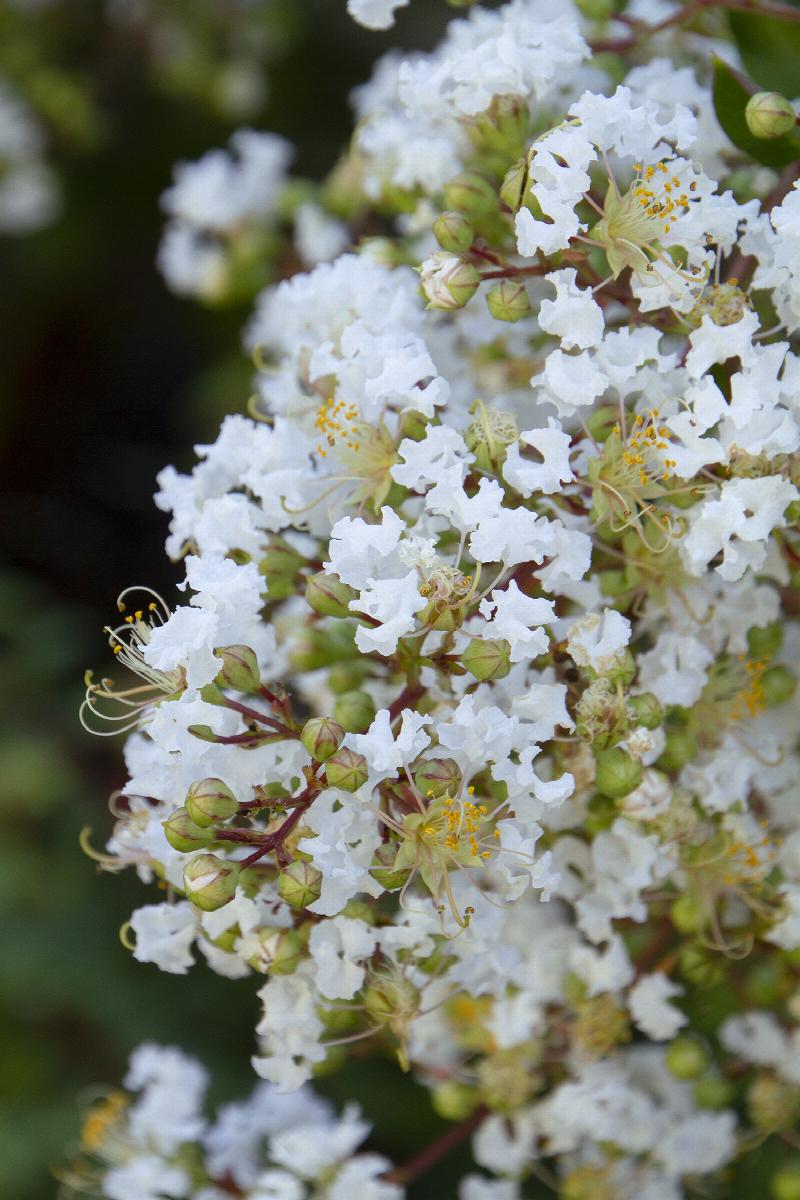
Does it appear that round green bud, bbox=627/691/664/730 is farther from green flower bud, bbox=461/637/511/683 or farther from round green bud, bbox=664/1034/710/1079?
round green bud, bbox=664/1034/710/1079

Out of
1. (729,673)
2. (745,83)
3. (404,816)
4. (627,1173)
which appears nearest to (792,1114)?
(627,1173)

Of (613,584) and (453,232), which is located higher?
(453,232)

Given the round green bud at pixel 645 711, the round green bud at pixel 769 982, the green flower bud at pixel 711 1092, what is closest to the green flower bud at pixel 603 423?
the round green bud at pixel 645 711

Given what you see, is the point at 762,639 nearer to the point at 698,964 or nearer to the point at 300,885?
the point at 698,964

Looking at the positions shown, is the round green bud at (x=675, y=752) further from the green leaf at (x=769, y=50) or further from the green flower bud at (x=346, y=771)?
the green leaf at (x=769, y=50)

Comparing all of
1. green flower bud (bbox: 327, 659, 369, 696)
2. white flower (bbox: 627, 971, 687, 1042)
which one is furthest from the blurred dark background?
green flower bud (bbox: 327, 659, 369, 696)

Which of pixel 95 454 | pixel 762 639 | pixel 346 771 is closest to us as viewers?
pixel 346 771

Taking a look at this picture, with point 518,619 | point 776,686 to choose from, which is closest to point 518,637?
point 518,619
